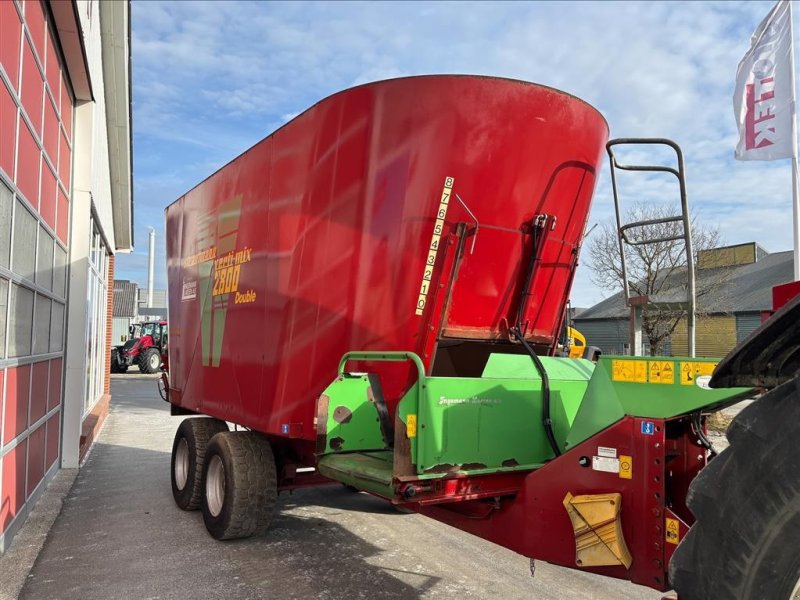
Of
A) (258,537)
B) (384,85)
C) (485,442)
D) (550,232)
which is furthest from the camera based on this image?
(258,537)

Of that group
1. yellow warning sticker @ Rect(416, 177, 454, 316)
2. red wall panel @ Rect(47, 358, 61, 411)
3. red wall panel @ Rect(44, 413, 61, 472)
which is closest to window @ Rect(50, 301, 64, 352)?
red wall panel @ Rect(47, 358, 61, 411)

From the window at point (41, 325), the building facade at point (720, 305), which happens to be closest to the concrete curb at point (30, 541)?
the window at point (41, 325)

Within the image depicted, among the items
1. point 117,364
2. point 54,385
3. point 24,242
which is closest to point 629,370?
point 24,242

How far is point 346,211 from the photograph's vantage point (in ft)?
13.9

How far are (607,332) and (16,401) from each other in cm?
3458

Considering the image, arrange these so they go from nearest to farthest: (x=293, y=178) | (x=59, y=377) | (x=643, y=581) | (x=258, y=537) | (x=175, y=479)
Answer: (x=643, y=581)
(x=293, y=178)
(x=258, y=537)
(x=175, y=479)
(x=59, y=377)

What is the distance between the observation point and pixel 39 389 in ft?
20.7

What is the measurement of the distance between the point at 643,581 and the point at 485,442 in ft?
3.43

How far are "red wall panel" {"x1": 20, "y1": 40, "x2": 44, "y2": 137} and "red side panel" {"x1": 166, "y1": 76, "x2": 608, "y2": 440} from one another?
2.21m

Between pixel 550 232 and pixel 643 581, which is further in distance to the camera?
pixel 550 232

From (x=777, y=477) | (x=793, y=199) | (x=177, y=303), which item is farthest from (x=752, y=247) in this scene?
(x=777, y=477)

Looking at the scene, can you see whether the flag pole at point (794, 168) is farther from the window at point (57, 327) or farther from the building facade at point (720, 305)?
the window at point (57, 327)

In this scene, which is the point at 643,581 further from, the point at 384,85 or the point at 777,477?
the point at 384,85

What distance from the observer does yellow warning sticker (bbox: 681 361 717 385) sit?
8.90ft
